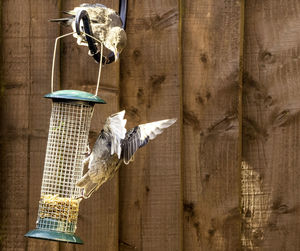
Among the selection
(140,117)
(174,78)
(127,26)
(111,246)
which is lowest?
(111,246)

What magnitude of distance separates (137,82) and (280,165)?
0.79 meters

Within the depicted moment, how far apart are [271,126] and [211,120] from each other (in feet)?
0.98

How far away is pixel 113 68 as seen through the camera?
8.95 feet

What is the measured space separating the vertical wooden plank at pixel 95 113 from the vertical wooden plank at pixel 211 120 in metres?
0.35

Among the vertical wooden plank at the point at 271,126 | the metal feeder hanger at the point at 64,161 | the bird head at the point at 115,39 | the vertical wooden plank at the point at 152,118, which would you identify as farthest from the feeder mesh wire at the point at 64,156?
the vertical wooden plank at the point at 271,126

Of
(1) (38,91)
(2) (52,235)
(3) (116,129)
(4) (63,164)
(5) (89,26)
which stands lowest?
(2) (52,235)

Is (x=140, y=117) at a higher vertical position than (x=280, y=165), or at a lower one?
higher

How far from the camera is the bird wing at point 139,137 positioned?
7.35ft

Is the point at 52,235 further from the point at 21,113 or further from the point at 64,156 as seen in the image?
the point at 21,113

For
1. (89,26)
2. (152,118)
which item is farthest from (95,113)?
(89,26)

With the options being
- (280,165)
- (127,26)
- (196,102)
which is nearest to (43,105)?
(127,26)

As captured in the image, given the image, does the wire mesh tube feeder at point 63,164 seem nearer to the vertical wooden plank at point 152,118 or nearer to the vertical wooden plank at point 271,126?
the vertical wooden plank at point 152,118

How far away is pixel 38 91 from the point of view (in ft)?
8.94

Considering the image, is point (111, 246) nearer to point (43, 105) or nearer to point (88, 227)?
point (88, 227)
